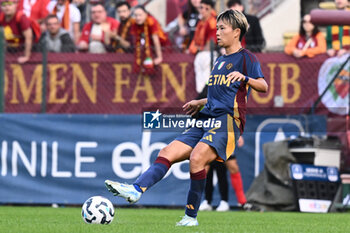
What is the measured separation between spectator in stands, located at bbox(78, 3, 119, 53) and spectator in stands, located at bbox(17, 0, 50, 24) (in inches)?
37.9

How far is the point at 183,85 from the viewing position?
43.0 feet

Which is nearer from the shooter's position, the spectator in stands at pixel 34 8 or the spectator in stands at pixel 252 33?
the spectator in stands at pixel 252 33

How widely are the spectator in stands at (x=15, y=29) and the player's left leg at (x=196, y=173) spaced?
6.59 meters

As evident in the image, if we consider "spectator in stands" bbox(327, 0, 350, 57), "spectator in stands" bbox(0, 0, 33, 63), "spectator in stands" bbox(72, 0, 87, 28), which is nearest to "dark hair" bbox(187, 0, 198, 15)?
Result: "spectator in stands" bbox(72, 0, 87, 28)

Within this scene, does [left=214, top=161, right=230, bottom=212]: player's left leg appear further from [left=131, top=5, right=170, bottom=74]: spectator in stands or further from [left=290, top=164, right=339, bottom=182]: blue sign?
[left=131, top=5, right=170, bottom=74]: spectator in stands

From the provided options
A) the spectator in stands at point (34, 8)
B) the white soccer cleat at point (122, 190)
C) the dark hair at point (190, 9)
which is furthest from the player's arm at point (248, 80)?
the spectator in stands at point (34, 8)

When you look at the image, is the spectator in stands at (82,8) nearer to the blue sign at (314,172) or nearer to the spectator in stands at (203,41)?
the spectator in stands at (203,41)

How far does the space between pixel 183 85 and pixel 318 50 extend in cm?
229

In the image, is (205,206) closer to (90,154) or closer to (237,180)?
(237,180)

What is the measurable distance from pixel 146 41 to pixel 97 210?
6.12 metres

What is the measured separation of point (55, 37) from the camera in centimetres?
1398

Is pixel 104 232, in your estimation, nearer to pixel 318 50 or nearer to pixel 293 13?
pixel 318 50

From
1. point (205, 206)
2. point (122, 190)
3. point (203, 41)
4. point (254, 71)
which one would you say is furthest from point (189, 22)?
point (122, 190)

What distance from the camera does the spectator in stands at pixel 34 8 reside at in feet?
47.9
